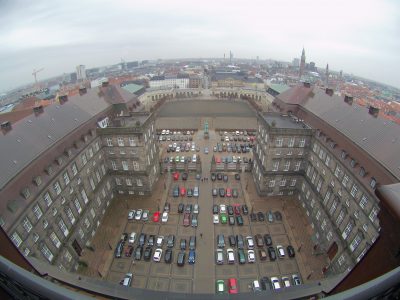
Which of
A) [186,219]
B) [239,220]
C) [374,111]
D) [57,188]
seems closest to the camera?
[57,188]

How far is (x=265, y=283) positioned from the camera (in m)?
37.1

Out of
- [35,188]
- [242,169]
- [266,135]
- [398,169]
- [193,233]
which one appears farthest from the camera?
[242,169]

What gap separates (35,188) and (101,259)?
17.4 meters

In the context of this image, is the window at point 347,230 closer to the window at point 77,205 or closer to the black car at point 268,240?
the black car at point 268,240

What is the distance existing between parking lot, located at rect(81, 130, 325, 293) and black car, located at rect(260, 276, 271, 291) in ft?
4.05

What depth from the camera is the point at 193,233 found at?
46562 millimetres

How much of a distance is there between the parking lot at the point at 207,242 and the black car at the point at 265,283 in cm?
123

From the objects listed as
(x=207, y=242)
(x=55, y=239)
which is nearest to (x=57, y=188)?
(x=55, y=239)

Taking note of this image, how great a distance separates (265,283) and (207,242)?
1228cm

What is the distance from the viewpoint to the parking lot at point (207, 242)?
126 feet

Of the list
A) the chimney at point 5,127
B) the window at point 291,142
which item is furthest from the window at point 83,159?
the window at point 291,142

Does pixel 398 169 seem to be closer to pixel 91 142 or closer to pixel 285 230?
pixel 285 230

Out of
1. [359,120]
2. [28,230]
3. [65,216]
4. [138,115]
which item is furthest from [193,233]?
[359,120]

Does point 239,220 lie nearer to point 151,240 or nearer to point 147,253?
point 151,240
